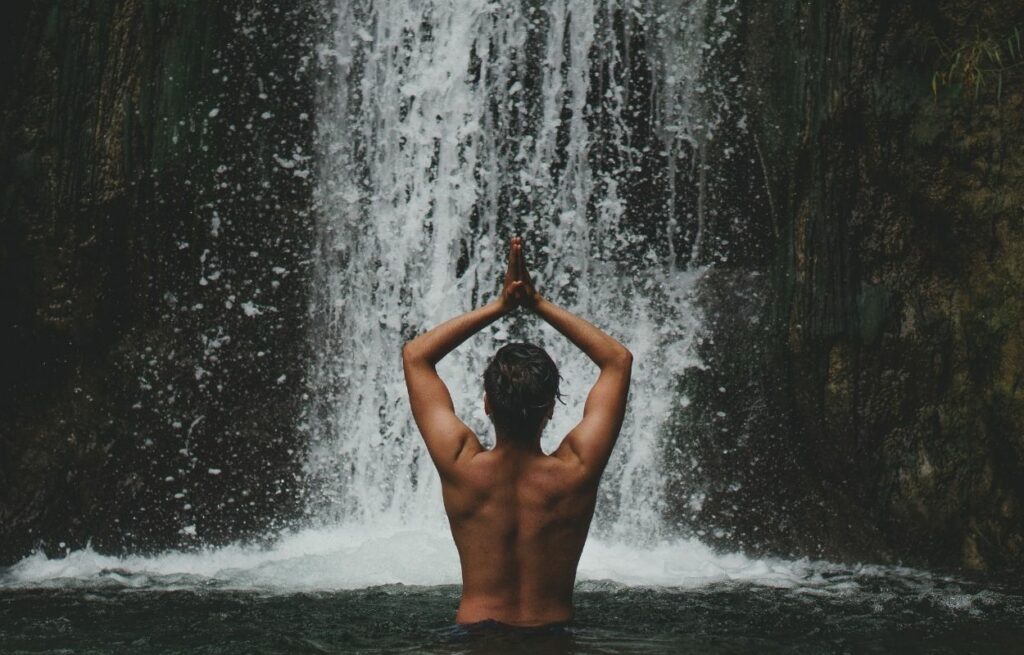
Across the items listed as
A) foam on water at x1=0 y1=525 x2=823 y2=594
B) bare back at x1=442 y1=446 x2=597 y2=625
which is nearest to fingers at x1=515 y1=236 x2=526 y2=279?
bare back at x1=442 y1=446 x2=597 y2=625

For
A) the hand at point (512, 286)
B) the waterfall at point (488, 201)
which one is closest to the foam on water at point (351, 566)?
the waterfall at point (488, 201)

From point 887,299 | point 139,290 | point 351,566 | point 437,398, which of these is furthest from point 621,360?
point 139,290

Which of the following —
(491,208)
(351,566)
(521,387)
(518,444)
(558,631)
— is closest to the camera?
(521,387)

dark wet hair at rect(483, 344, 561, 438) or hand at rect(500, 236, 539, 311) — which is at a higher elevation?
hand at rect(500, 236, 539, 311)

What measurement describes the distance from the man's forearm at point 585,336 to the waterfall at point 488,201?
13.8ft

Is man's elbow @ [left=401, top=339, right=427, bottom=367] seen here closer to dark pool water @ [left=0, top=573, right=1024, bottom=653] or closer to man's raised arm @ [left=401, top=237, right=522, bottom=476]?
man's raised arm @ [left=401, top=237, right=522, bottom=476]

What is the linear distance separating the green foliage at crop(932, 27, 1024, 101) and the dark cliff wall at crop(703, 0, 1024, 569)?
0.02m

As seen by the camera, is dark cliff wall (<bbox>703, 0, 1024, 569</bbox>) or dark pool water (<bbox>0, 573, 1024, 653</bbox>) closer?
dark pool water (<bbox>0, 573, 1024, 653</bbox>)

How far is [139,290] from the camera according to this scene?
828cm

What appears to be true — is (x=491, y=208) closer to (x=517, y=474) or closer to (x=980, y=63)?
(x=980, y=63)

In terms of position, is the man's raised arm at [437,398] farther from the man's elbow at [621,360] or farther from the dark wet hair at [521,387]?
the man's elbow at [621,360]

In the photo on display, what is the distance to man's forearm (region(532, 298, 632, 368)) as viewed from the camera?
3.88 metres

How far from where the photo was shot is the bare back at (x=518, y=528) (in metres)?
3.89

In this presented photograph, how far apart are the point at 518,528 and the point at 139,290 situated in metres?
5.09
